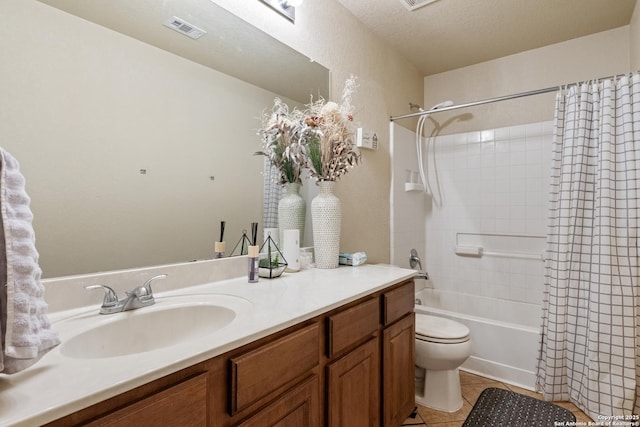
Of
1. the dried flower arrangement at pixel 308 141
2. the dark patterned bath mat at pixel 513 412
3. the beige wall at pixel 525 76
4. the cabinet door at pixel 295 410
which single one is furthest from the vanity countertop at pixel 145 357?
the beige wall at pixel 525 76

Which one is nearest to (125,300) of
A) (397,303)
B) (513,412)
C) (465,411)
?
(397,303)

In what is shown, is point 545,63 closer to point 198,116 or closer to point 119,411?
point 198,116

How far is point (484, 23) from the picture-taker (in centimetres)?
222

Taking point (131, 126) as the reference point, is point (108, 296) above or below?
below

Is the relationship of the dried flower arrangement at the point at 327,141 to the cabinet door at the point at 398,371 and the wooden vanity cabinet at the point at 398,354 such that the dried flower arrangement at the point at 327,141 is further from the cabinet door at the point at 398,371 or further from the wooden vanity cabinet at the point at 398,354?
the cabinet door at the point at 398,371

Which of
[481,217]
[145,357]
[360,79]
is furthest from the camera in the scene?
[481,217]

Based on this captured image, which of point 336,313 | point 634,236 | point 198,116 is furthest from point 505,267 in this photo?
point 198,116

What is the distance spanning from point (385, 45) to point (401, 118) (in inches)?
21.8

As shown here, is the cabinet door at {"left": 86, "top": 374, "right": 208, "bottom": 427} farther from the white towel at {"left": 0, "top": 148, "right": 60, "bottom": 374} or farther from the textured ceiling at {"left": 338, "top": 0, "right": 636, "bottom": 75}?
the textured ceiling at {"left": 338, "top": 0, "right": 636, "bottom": 75}

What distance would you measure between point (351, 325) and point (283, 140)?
3.01 feet

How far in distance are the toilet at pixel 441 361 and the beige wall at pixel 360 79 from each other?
629 mm

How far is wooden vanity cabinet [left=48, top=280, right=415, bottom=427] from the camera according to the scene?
62 cm

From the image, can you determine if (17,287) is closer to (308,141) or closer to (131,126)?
(131,126)

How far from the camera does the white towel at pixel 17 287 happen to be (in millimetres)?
535
